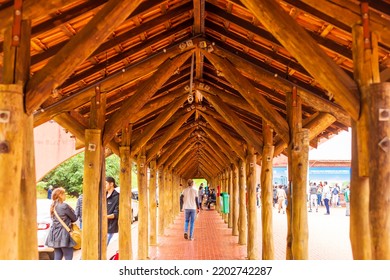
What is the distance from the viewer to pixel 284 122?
265 inches

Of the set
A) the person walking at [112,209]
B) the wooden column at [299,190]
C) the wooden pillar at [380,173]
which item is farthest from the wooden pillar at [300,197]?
the person walking at [112,209]

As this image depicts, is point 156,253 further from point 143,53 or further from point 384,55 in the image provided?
point 384,55

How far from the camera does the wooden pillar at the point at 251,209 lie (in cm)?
977

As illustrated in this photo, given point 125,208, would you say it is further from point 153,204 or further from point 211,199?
point 211,199

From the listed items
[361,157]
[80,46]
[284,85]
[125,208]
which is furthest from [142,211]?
[361,157]

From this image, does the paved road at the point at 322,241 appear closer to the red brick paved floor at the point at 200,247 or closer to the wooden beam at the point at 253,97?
the red brick paved floor at the point at 200,247

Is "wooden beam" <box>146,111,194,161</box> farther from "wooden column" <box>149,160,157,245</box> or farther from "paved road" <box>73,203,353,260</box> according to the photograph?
"paved road" <box>73,203,353,260</box>

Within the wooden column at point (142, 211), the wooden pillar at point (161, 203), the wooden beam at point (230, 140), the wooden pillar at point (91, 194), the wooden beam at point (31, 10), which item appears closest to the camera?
the wooden beam at point (31, 10)

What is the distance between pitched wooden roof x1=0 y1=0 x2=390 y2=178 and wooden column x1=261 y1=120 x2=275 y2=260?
0.85 ft

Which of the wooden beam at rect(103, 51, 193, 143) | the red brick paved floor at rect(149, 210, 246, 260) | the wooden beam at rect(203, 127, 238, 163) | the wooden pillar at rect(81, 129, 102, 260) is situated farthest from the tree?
the wooden pillar at rect(81, 129, 102, 260)

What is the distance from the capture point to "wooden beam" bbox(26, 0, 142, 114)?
4047 mm

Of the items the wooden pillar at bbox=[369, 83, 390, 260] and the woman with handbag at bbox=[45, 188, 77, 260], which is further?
the woman with handbag at bbox=[45, 188, 77, 260]

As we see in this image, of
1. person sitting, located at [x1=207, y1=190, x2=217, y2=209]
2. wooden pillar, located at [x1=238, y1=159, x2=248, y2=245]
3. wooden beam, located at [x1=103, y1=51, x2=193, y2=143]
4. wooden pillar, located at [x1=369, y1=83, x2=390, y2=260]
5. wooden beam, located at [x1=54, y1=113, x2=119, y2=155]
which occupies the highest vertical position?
wooden beam, located at [x1=103, y1=51, x2=193, y2=143]
